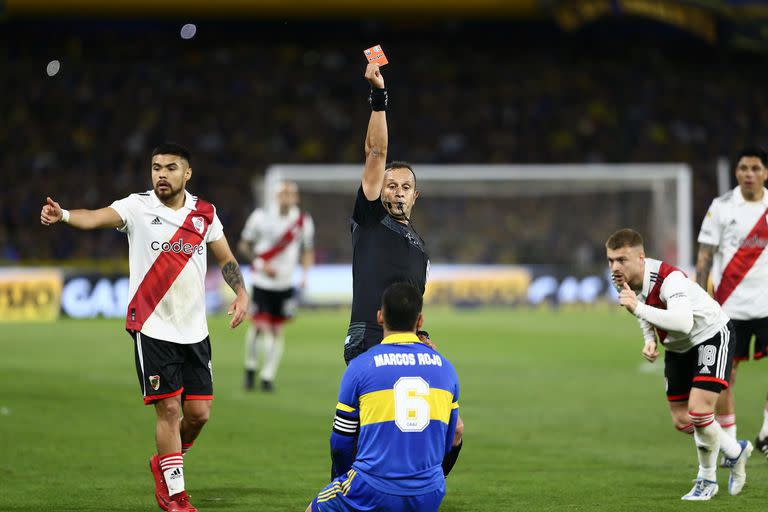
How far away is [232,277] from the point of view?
845cm

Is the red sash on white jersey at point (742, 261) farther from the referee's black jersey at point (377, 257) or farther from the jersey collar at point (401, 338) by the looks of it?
the jersey collar at point (401, 338)

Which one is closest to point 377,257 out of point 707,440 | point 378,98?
point 378,98

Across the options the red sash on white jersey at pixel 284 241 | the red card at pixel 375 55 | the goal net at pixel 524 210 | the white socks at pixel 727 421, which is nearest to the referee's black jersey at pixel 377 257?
the red card at pixel 375 55

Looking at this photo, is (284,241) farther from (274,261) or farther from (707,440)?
(707,440)

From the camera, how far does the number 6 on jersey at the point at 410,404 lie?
6.04 m

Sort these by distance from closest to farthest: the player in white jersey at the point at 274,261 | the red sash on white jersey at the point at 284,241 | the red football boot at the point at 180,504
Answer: the red football boot at the point at 180,504, the player in white jersey at the point at 274,261, the red sash on white jersey at the point at 284,241

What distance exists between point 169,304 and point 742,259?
500 cm

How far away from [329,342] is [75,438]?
11.0 meters

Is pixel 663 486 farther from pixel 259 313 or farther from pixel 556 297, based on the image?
pixel 556 297

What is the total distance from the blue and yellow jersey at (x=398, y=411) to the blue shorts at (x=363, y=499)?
0.03m

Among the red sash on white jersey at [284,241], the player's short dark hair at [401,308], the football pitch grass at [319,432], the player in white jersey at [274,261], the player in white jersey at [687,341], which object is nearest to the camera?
the player's short dark hair at [401,308]

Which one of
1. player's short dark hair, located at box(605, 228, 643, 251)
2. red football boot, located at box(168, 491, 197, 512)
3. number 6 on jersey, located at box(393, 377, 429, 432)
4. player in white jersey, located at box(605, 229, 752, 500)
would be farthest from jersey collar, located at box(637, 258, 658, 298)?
red football boot, located at box(168, 491, 197, 512)

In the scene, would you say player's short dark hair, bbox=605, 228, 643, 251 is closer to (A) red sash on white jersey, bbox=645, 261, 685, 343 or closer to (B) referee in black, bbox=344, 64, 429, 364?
(A) red sash on white jersey, bbox=645, 261, 685, 343

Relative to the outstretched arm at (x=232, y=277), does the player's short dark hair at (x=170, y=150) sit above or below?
above
